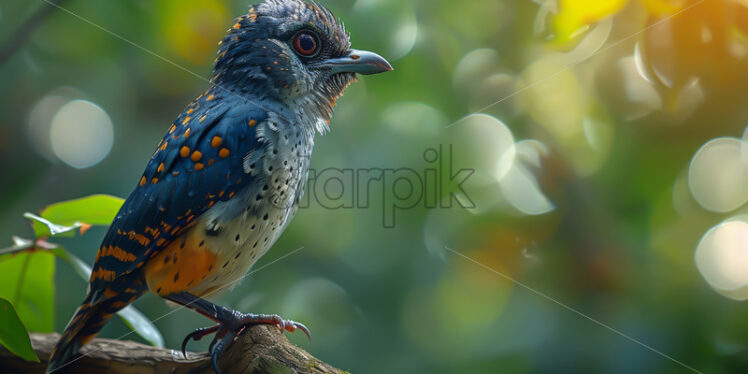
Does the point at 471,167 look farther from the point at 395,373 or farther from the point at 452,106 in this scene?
the point at 395,373

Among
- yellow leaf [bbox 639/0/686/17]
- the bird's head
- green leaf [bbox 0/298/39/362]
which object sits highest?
yellow leaf [bbox 639/0/686/17]

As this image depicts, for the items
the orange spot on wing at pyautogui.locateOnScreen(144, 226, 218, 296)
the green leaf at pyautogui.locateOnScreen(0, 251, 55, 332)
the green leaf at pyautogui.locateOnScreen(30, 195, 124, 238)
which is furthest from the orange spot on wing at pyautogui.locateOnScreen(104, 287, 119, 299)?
the green leaf at pyautogui.locateOnScreen(0, 251, 55, 332)

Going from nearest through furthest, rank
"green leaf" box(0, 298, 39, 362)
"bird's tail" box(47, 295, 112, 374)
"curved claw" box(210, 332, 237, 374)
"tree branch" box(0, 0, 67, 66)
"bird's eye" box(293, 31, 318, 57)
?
"green leaf" box(0, 298, 39, 362), "curved claw" box(210, 332, 237, 374), "bird's tail" box(47, 295, 112, 374), "bird's eye" box(293, 31, 318, 57), "tree branch" box(0, 0, 67, 66)

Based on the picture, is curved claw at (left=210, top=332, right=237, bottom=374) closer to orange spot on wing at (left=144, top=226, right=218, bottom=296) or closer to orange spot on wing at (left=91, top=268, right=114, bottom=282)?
orange spot on wing at (left=144, top=226, right=218, bottom=296)

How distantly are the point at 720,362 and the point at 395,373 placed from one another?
2048 mm

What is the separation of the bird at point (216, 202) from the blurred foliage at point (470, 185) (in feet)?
4.18

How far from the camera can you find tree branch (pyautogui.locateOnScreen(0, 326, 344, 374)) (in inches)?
90.6

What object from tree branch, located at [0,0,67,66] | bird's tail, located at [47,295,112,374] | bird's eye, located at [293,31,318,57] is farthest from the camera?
tree branch, located at [0,0,67,66]

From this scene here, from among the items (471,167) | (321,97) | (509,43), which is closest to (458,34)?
(509,43)

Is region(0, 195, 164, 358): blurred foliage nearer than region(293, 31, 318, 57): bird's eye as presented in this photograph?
Yes

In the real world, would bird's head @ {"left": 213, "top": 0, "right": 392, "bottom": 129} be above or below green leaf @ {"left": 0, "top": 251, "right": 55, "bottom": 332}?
above

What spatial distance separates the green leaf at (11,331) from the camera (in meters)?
2.15

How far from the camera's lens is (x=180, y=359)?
8.83ft

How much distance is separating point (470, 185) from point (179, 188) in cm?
236
